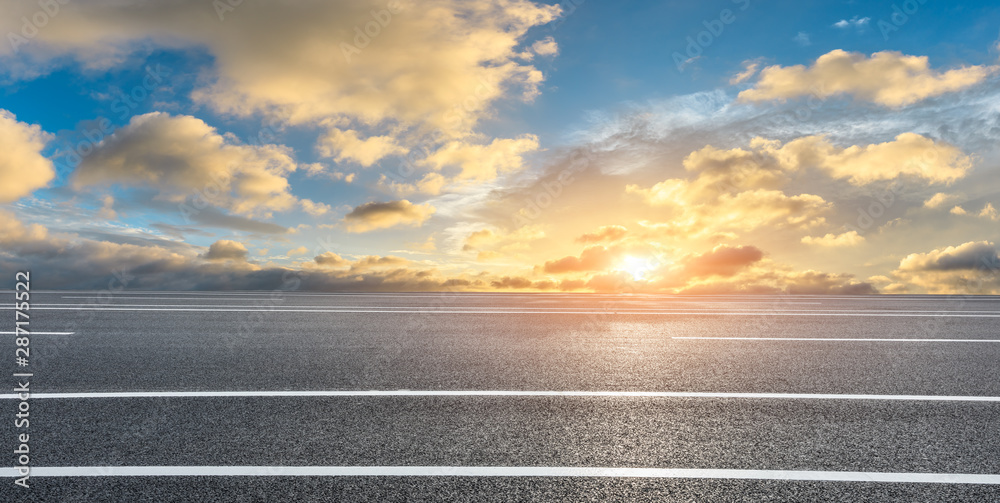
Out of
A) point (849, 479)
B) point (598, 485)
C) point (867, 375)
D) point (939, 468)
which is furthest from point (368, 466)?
point (867, 375)

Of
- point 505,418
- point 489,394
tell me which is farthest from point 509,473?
point 489,394

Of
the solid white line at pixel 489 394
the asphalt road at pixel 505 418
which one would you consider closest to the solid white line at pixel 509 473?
the asphalt road at pixel 505 418

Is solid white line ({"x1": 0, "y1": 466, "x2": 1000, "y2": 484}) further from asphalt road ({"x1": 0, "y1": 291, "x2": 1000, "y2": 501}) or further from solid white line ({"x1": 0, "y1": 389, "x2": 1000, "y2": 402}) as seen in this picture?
solid white line ({"x1": 0, "y1": 389, "x2": 1000, "y2": 402})

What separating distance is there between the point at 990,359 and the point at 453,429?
8.77 meters

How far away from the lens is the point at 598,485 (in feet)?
10.7

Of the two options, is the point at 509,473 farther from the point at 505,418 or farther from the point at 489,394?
the point at 489,394

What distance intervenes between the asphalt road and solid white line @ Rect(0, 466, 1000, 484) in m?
0.02

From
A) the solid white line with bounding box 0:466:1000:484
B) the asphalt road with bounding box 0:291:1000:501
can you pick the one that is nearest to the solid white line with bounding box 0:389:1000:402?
the asphalt road with bounding box 0:291:1000:501

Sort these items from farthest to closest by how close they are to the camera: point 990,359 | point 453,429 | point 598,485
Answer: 1. point 990,359
2. point 453,429
3. point 598,485

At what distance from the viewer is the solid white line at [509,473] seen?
343cm

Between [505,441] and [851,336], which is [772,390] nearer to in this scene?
[505,441]

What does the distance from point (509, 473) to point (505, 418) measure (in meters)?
1.20

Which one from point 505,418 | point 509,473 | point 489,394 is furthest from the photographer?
point 489,394

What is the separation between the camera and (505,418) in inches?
183
